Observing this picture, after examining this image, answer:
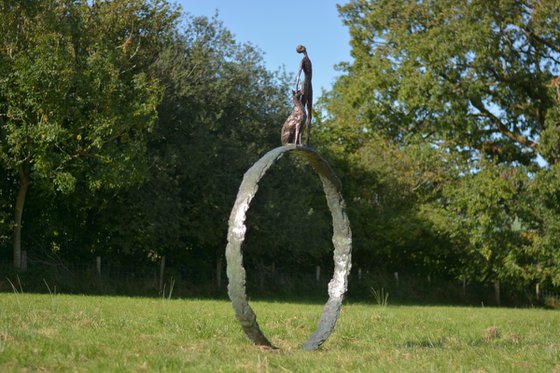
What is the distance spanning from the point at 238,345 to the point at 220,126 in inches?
794

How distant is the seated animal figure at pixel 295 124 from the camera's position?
35.1 ft

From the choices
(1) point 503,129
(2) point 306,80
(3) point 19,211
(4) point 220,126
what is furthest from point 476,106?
(2) point 306,80

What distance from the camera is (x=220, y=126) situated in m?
30.0

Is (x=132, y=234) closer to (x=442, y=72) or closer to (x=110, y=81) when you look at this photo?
(x=110, y=81)

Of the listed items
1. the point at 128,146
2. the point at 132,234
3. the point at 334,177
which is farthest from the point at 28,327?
the point at 132,234

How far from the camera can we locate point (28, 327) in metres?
10.9

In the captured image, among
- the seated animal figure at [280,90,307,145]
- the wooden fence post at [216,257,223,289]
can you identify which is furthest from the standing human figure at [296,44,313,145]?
the wooden fence post at [216,257,223,289]

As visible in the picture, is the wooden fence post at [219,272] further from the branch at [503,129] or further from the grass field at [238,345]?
the grass field at [238,345]

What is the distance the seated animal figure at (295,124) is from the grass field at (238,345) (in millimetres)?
2794

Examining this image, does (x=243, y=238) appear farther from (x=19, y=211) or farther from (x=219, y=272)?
(x=219, y=272)

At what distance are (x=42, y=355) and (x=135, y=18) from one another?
2153 cm

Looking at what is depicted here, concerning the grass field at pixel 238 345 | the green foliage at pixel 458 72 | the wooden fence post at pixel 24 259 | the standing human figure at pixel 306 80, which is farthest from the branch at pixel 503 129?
the standing human figure at pixel 306 80

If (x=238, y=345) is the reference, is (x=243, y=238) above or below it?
above

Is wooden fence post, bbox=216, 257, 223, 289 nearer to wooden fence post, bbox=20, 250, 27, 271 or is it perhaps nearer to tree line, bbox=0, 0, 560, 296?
tree line, bbox=0, 0, 560, 296
